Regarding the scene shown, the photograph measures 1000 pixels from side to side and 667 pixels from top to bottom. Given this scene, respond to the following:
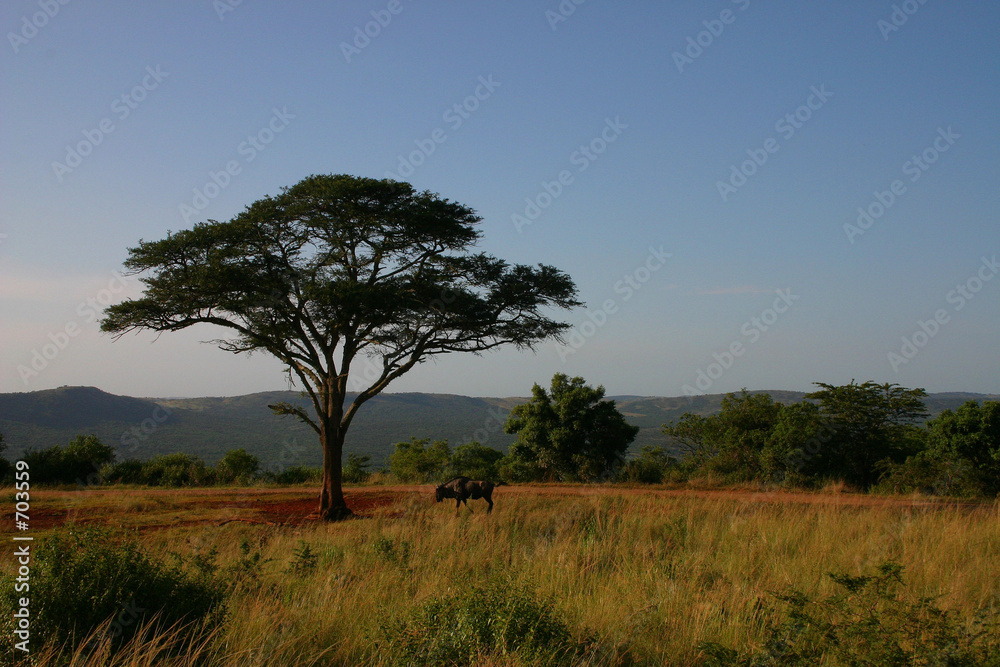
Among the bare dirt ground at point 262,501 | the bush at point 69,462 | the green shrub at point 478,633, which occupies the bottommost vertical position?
the bare dirt ground at point 262,501

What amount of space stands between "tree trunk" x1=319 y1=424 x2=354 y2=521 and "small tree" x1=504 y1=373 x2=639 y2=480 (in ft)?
29.9

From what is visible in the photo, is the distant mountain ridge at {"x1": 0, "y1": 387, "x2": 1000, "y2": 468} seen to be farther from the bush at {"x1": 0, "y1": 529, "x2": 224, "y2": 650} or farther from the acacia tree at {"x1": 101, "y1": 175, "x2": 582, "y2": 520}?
the bush at {"x1": 0, "y1": 529, "x2": 224, "y2": 650}

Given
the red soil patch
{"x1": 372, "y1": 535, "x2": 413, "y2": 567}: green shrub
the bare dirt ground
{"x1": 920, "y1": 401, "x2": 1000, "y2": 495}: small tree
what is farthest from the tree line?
{"x1": 372, "y1": 535, "x2": 413, "y2": 567}: green shrub

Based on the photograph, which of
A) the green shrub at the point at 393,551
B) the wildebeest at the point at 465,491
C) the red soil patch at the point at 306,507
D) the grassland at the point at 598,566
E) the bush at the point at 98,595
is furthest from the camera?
the red soil patch at the point at 306,507

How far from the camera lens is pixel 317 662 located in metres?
4.21

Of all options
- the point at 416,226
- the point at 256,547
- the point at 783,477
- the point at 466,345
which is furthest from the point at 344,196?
the point at 783,477

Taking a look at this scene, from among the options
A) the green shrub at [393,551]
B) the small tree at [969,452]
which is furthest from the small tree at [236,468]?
the small tree at [969,452]

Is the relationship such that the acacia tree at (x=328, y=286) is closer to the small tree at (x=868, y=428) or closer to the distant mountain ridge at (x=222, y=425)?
the small tree at (x=868, y=428)

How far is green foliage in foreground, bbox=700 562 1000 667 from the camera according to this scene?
3.71 metres

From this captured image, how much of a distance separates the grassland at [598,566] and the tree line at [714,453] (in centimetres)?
355

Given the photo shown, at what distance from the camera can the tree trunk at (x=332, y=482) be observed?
1415 centimetres

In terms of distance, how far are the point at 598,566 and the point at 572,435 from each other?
49.7 feet

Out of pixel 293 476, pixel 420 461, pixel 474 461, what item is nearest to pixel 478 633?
pixel 293 476

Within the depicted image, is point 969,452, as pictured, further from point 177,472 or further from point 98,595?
point 177,472
